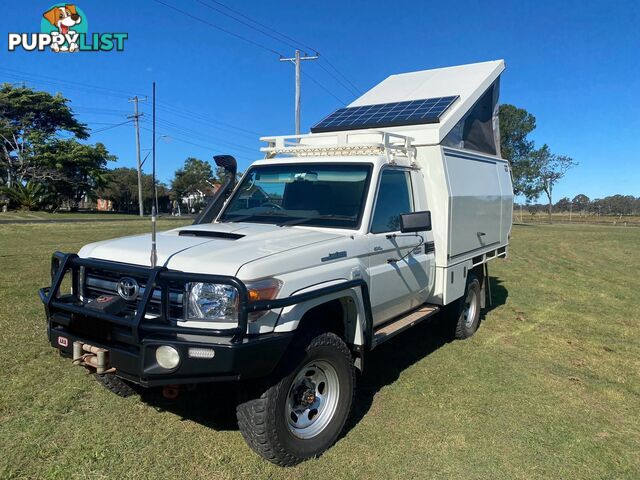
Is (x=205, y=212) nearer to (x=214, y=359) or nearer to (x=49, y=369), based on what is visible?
(x=49, y=369)

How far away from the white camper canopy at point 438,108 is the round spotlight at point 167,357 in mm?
3624

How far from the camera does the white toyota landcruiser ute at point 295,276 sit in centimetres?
292

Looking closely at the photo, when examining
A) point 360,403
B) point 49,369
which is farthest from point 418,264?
point 49,369

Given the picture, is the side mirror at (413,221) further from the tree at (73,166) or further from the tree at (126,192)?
the tree at (126,192)

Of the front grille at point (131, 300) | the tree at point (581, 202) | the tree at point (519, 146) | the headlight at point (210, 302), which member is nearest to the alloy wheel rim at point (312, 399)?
the headlight at point (210, 302)

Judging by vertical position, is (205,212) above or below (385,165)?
below

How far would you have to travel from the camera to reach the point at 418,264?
4.90 m

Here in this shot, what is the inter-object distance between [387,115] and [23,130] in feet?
152

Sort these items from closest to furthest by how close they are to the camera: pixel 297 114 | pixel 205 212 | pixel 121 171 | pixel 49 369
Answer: pixel 49 369 < pixel 205 212 < pixel 297 114 < pixel 121 171

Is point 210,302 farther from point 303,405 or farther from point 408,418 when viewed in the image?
point 408,418

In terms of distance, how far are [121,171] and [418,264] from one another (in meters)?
71.7

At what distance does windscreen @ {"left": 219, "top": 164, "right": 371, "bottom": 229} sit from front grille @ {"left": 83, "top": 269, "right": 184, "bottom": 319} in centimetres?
148

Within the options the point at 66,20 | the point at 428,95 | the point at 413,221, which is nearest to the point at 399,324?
the point at 413,221

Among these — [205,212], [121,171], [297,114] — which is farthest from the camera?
[121,171]
